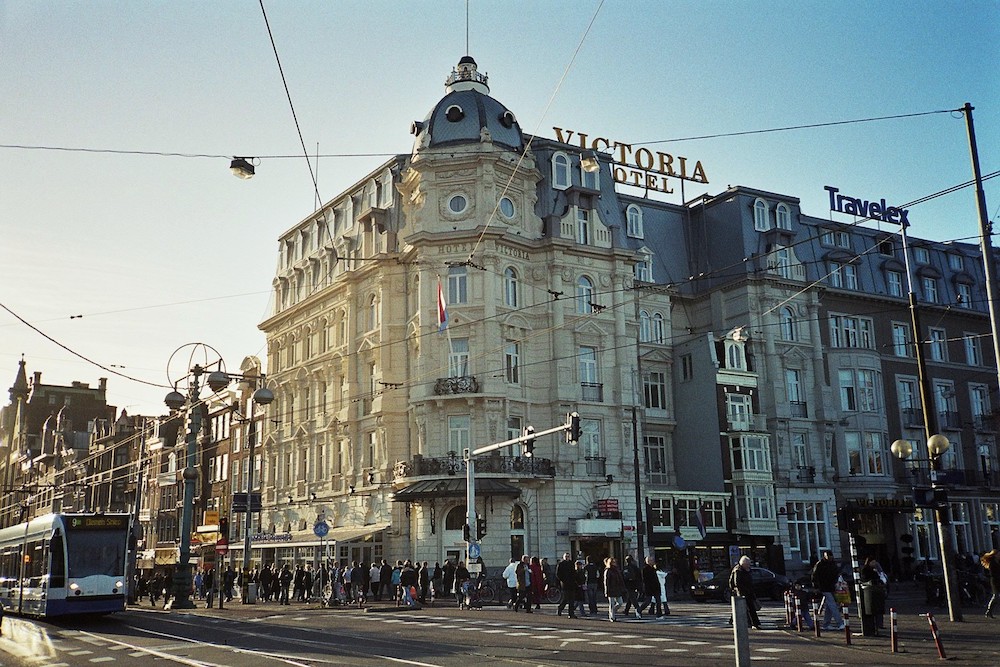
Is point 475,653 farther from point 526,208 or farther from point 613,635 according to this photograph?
point 526,208

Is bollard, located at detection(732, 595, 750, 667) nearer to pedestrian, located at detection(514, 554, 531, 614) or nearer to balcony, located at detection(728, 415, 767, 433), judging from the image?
pedestrian, located at detection(514, 554, 531, 614)

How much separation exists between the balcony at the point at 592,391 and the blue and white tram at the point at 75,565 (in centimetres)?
2264

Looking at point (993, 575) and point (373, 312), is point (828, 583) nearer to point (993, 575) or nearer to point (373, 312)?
point (993, 575)

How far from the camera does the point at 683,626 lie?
21.9m

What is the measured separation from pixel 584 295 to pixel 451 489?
11672 mm

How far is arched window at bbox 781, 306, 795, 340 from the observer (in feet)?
167

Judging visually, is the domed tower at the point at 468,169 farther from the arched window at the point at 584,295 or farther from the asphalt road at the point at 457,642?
the asphalt road at the point at 457,642

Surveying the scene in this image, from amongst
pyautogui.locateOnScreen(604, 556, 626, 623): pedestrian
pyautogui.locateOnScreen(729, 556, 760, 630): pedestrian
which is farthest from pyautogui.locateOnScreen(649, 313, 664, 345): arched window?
pyautogui.locateOnScreen(729, 556, 760, 630): pedestrian

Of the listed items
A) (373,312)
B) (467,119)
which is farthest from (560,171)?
(373,312)

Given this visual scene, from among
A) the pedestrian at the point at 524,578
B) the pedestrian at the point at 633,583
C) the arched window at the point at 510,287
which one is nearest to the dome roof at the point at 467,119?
the arched window at the point at 510,287

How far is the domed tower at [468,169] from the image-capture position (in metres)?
43.7

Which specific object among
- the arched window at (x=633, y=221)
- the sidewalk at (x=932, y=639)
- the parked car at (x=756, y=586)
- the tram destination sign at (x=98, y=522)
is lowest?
A: the sidewalk at (x=932, y=639)

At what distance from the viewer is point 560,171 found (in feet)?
156

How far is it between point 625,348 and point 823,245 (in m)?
16.9
